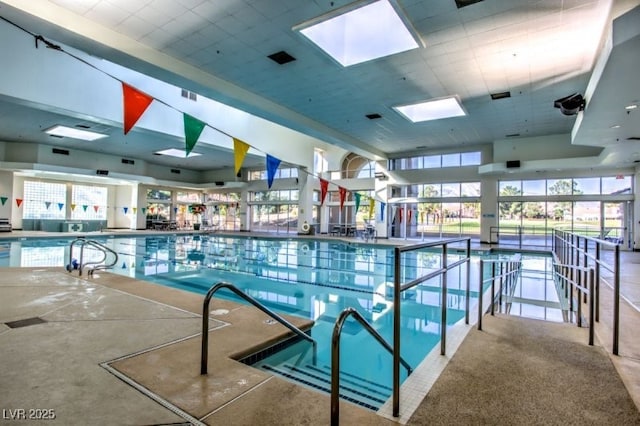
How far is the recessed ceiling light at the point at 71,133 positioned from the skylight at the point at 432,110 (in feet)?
37.5

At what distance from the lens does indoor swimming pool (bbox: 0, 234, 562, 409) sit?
310 centimetres

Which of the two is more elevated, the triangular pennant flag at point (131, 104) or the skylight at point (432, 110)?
the skylight at point (432, 110)

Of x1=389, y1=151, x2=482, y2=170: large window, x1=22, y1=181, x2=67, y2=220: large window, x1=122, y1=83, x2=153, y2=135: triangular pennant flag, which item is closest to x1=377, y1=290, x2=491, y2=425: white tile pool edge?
x1=122, y1=83, x2=153, y2=135: triangular pennant flag

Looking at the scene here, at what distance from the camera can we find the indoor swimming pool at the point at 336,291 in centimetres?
310

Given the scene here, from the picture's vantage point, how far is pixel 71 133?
13.1m

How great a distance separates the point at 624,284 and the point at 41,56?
1315cm

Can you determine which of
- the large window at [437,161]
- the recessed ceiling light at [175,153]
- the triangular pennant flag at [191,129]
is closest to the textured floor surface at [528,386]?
the triangular pennant flag at [191,129]

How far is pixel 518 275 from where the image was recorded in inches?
286

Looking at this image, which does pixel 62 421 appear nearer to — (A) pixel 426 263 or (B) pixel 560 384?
(B) pixel 560 384

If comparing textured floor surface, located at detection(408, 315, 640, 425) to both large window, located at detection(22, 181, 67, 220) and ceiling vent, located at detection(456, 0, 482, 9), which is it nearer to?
ceiling vent, located at detection(456, 0, 482, 9)

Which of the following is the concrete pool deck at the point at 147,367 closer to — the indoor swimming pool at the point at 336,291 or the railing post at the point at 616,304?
the railing post at the point at 616,304

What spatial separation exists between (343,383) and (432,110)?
890 centimetres

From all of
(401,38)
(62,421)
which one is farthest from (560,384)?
(401,38)

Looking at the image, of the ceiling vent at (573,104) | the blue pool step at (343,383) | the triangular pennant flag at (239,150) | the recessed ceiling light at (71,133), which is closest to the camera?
the blue pool step at (343,383)
